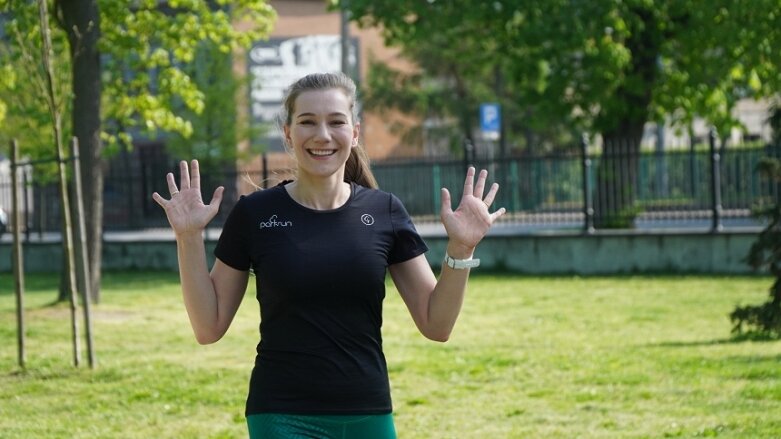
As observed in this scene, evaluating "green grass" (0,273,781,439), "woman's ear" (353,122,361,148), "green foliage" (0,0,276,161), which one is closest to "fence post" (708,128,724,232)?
"green grass" (0,273,781,439)

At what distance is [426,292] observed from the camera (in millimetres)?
4113

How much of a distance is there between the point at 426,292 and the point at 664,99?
22.2m

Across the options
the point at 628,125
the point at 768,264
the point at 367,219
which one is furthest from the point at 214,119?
the point at 367,219

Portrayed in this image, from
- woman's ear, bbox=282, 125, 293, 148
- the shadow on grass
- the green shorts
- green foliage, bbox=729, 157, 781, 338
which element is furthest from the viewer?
the shadow on grass

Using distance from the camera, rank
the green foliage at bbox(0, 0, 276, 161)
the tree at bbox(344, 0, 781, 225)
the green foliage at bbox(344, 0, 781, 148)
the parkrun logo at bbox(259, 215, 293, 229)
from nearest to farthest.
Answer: the parkrun logo at bbox(259, 215, 293, 229)
the green foliage at bbox(0, 0, 276, 161)
the tree at bbox(344, 0, 781, 225)
the green foliage at bbox(344, 0, 781, 148)

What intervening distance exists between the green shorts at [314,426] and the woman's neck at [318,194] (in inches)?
25.0

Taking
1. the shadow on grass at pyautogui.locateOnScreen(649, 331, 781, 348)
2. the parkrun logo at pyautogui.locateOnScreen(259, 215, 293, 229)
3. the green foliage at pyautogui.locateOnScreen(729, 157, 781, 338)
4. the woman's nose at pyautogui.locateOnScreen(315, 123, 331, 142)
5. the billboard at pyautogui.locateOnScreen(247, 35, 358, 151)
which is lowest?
the shadow on grass at pyautogui.locateOnScreen(649, 331, 781, 348)

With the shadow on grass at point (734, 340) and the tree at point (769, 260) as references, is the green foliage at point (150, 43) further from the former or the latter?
the tree at point (769, 260)

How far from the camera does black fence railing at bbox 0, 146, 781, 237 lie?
21422mm

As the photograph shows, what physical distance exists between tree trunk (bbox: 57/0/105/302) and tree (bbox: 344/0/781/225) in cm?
949

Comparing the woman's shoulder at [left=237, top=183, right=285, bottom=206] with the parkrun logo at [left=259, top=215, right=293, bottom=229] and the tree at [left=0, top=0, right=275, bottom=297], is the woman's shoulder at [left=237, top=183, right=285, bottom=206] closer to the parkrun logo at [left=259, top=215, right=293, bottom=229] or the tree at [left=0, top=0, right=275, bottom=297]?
the parkrun logo at [left=259, top=215, right=293, bottom=229]

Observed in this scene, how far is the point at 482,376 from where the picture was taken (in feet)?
34.4

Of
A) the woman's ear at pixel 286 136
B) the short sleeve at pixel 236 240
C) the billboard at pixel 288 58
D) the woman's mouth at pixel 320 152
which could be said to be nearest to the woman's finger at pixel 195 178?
the short sleeve at pixel 236 240

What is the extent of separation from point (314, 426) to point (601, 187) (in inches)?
755
